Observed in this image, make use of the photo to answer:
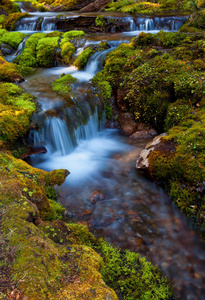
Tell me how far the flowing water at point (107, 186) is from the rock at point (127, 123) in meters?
0.39

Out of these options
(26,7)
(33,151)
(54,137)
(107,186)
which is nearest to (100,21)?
(26,7)

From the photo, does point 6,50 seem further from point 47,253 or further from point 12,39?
point 47,253

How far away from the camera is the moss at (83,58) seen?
10.5 meters

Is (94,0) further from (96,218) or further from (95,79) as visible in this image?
(96,218)

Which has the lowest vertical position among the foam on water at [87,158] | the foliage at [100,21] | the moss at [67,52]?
the foam on water at [87,158]

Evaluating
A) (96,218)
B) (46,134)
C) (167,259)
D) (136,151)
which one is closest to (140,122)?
(136,151)

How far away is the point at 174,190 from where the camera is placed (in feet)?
16.9

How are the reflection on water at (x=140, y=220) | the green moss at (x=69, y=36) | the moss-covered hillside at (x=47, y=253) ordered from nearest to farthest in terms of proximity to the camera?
the moss-covered hillside at (x=47, y=253)
the reflection on water at (x=140, y=220)
the green moss at (x=69, y=36)

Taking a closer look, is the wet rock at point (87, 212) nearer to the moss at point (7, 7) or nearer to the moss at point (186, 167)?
the moss at point (186, 167)

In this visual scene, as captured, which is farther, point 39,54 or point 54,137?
point 39,54

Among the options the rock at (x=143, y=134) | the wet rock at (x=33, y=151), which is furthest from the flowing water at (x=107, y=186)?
the rock at (x=143, y=134)

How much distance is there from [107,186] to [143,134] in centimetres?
289

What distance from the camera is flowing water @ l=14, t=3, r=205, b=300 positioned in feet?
13.2

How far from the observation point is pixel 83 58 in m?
10.5
